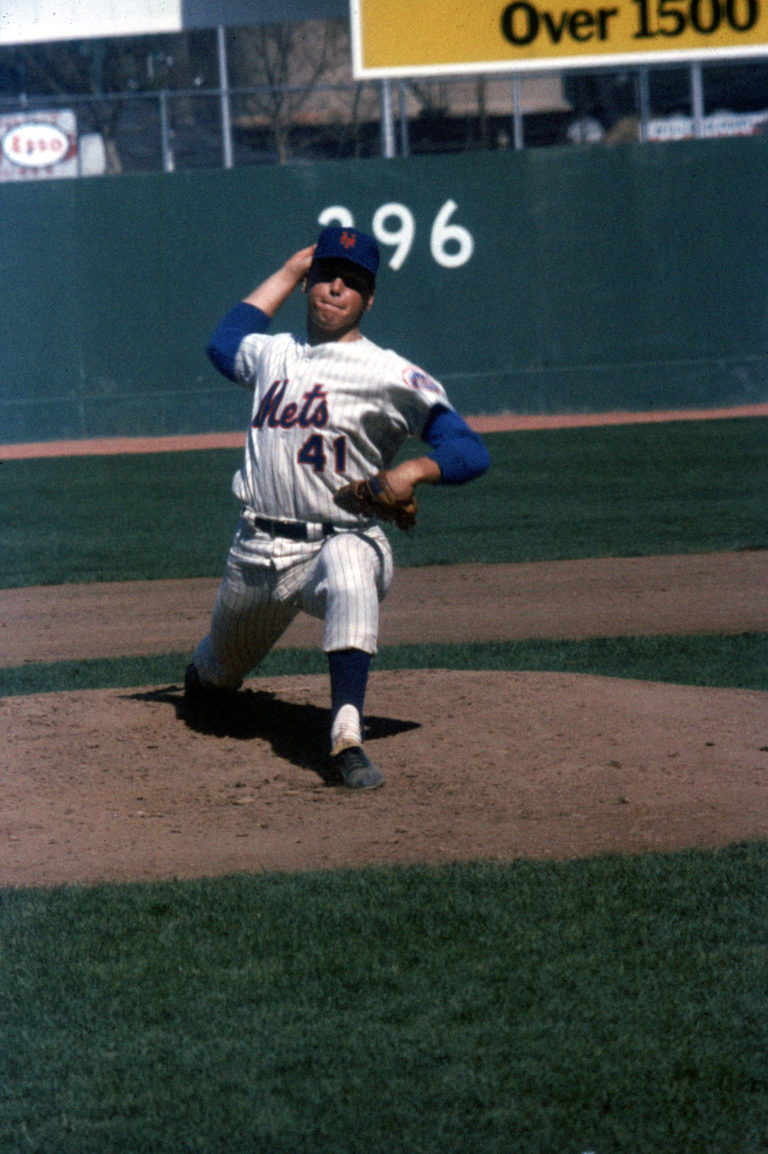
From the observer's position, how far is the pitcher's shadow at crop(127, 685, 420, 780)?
14.8 feet

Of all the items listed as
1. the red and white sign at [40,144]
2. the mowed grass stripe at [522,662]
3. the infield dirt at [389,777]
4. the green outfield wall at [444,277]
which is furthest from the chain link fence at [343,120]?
the infield dirt at [389,777]

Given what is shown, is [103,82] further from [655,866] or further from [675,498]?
[655,866]

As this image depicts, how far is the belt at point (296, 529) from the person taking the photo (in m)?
4.17

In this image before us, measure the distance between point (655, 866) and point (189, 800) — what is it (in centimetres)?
130

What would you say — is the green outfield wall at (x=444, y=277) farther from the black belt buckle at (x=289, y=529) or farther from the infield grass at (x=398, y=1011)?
the infield grass at (x=398, y=1011)

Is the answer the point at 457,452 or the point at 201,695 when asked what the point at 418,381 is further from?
the point at 201,695

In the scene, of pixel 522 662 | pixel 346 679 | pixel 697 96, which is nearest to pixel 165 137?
pixel 697 96

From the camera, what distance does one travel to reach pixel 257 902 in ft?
10.8

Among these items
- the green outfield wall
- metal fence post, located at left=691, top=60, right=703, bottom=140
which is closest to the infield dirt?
the green outfield wall

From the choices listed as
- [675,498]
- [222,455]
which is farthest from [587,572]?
[222,455]

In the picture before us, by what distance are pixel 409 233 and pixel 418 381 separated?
45.6ft

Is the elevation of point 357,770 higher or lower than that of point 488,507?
higher

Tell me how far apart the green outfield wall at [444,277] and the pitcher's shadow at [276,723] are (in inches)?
496

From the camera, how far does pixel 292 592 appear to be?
4.26 metres
